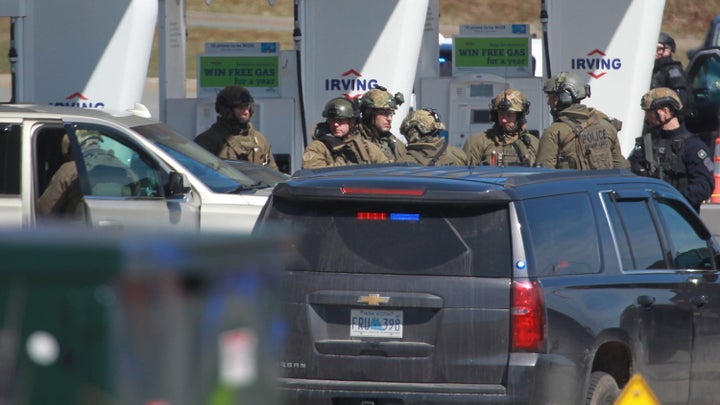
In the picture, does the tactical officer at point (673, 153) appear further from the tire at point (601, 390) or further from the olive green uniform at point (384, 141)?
the tire at point (601, 390)

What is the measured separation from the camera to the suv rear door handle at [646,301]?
22.8 feet

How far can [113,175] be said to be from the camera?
Answer: 9672 millimetres

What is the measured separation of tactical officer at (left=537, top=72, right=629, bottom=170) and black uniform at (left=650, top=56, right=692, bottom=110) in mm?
6614

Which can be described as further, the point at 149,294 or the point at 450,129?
the point at 450,129

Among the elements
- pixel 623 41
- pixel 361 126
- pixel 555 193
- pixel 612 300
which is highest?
pixel 623 41

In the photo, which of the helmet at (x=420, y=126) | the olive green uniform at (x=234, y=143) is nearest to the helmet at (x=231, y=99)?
the olive green uniform at (x=234, y=143)

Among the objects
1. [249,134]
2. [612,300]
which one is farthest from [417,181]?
[249,134]

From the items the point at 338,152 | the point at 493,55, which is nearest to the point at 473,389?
the point at 338,152

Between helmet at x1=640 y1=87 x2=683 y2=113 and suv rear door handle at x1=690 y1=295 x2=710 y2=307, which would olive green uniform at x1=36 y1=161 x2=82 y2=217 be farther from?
helmet at x1=640 y1=87 x2=683 y2=113

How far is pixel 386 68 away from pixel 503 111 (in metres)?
4.15

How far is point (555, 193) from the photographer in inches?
261

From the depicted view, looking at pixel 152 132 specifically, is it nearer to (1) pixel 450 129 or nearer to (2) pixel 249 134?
(2) pixel 249 134

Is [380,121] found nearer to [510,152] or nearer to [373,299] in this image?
[510,152]

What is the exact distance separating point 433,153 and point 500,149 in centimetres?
61
